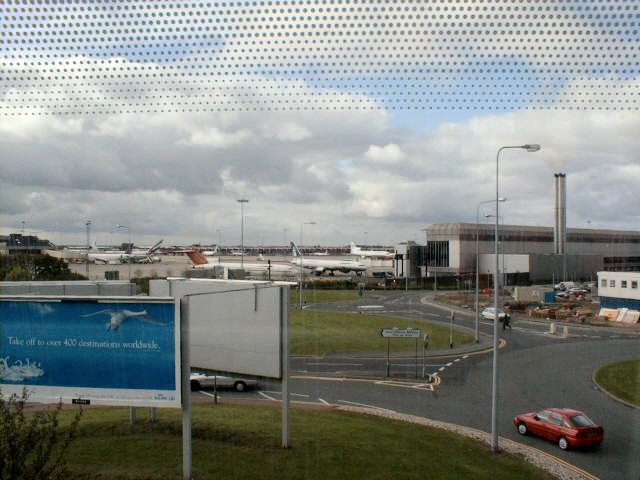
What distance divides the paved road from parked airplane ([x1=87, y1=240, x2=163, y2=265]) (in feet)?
13.6

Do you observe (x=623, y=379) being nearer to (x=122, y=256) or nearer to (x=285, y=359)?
(x=285, y=359)

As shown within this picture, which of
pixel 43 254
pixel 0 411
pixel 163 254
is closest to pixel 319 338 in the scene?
pixel 163 254

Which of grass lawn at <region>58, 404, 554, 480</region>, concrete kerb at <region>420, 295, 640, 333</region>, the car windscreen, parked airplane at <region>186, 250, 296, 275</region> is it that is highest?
parked airplane at <region>186, 250, 296, 275</region>

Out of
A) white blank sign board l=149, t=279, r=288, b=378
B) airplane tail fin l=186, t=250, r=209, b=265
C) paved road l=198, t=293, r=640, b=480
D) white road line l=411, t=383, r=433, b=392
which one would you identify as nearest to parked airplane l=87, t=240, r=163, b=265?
airplane tail fin l=186, t=250, r=209, b=265

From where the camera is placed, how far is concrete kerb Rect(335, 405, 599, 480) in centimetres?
702

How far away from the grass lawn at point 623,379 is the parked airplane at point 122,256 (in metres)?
10.2

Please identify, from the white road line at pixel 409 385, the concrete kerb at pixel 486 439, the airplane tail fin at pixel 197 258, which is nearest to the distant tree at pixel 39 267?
the airplane tail fin at pixel 197 258

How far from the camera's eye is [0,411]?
12.6ft

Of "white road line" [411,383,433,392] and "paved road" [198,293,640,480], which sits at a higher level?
"paved road" [198,293,640,480]

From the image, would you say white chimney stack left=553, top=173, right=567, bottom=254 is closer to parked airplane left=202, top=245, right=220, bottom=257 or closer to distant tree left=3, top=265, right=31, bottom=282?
parked airplane left=202, top=245, right=220, bottom=257

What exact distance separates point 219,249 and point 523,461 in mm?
5841

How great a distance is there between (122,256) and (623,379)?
44.1 feet

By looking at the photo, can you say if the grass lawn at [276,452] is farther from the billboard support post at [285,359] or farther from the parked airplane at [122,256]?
the parked airplane at [122,256]

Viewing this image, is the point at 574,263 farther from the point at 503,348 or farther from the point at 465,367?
the point at 465,367
